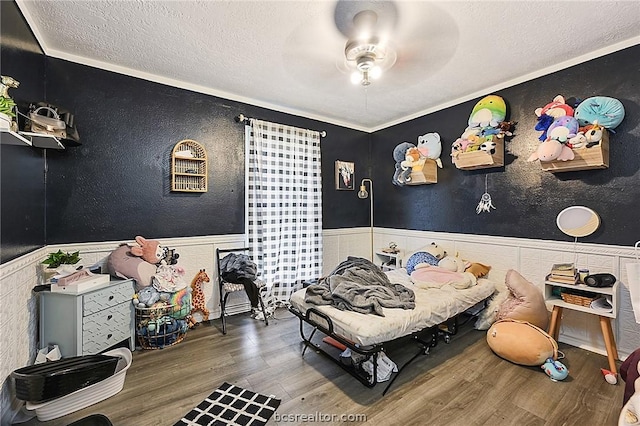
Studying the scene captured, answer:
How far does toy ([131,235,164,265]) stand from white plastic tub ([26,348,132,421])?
894 millimetres

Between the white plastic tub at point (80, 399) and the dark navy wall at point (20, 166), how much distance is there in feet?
2.98

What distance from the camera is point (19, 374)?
1.59m

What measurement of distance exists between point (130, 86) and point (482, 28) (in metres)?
3.18

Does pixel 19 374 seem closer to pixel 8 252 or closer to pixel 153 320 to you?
pixel 8 252

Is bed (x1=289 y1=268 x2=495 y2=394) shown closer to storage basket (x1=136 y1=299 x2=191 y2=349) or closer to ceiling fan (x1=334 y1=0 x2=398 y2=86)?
storage basket (x1=136 y1=299 x2=191 y2=349)

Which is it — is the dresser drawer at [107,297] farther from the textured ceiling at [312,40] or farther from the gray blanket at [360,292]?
the textured ceiling at [312,40]

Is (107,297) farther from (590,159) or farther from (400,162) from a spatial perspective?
(590,159)

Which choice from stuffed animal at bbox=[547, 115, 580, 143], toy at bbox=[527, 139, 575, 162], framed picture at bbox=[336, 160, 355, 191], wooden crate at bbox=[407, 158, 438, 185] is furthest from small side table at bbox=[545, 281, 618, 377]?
framed picture at bbox=[336, 160, 355, 191]

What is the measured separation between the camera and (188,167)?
305cm

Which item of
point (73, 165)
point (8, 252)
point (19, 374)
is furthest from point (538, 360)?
point (73, 165)

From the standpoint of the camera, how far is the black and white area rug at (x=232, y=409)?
169 centimetres

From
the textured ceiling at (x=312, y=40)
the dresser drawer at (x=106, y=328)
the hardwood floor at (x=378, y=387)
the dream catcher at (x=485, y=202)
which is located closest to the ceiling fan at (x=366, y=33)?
the textured ceiling at (x=312, y=40)

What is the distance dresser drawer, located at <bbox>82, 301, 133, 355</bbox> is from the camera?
2.07 meters

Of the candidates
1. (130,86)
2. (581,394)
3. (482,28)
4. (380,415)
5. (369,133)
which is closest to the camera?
(380,415)
